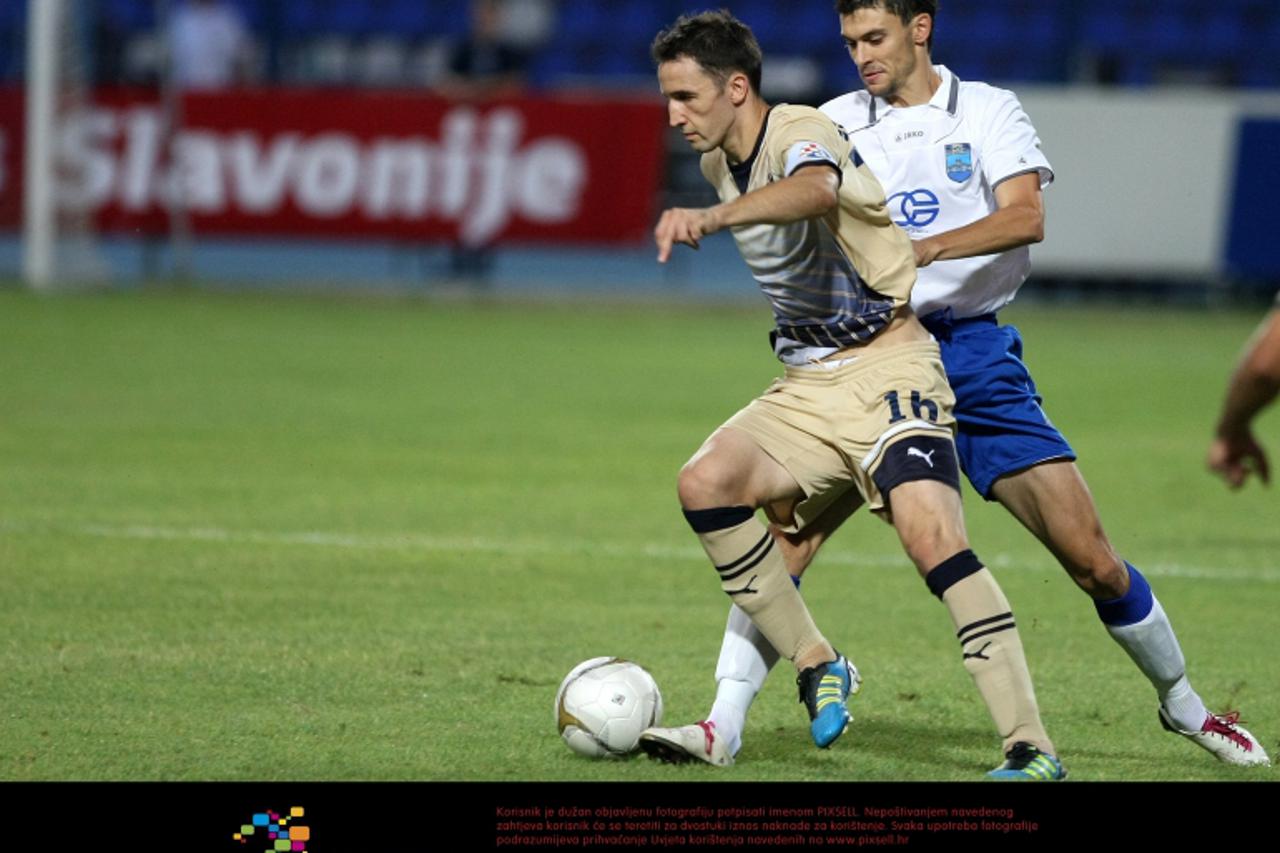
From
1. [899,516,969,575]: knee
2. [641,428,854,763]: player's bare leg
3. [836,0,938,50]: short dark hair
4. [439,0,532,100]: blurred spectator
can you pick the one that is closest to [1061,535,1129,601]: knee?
[899,516,969,575]: knee

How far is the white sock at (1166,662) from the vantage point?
17.7ft

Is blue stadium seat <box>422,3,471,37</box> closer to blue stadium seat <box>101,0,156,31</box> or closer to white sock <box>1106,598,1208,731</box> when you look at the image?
blue stadium seat <box>101,0,156,31</box>

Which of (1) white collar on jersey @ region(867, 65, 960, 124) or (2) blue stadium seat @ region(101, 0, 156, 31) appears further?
(2) blue stadium seat @ region(101, 0, 156, 31)

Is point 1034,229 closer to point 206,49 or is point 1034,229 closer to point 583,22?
point 206,49

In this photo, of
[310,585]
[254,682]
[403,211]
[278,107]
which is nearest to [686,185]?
[403,211]

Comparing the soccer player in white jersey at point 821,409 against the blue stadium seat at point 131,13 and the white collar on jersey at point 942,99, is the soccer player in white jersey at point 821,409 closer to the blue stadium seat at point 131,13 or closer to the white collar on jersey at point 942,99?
the white collar on jersey at point 942,99

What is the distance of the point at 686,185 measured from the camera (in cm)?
2042

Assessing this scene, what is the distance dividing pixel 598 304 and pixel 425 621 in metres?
13.6

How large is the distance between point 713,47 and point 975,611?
153 cm

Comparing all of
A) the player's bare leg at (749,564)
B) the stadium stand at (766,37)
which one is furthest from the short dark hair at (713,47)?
the stadium stand at (766,37)

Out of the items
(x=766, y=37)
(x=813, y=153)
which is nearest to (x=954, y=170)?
(x=813, y=153)

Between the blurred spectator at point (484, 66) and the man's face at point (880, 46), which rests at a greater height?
the man's face at point (880, 46)

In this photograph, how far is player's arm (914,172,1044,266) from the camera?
5.19 meters

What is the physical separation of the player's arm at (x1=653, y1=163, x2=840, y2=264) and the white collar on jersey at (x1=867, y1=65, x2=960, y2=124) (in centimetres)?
77
